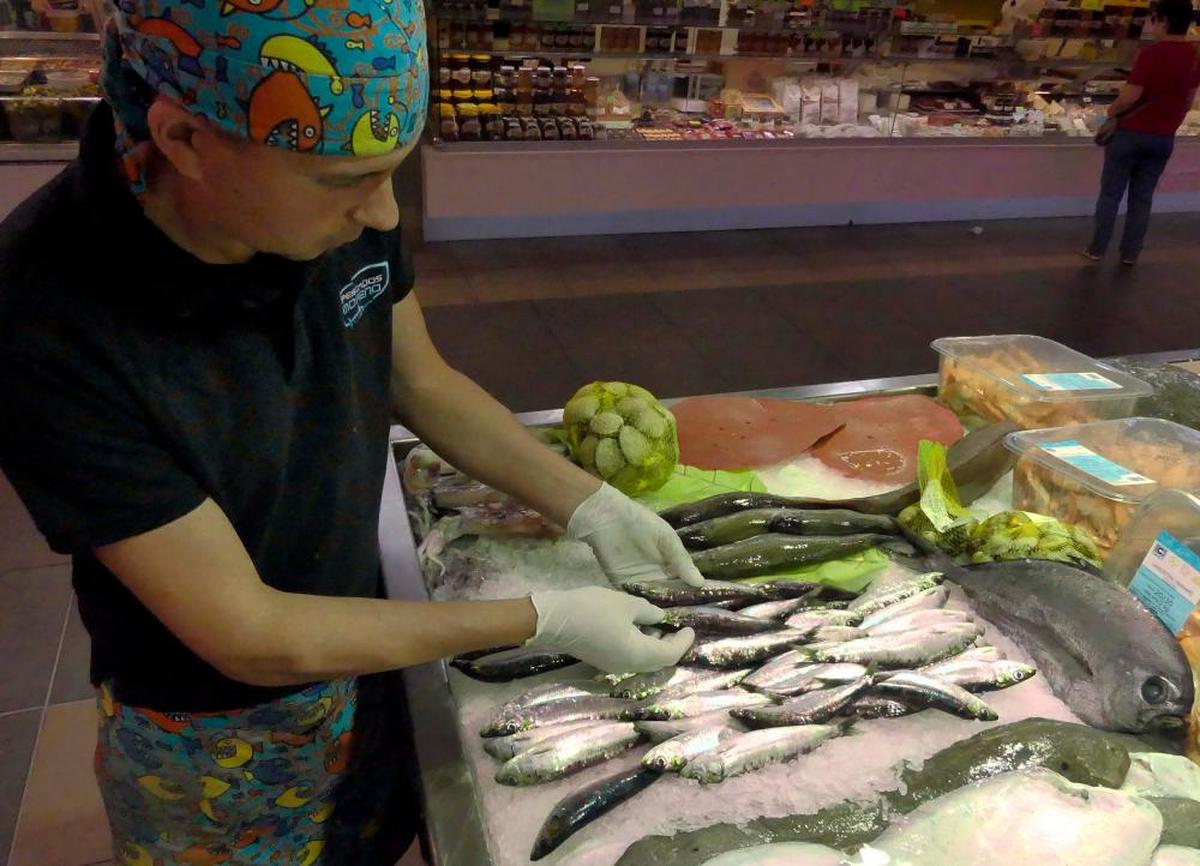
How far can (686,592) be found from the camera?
5.59 ft

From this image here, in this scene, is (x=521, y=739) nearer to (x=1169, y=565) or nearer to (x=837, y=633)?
(x=837, y=633)

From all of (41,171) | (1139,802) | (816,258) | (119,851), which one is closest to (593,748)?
(1139,802)

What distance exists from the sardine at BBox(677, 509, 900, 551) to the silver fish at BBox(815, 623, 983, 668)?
1.12 ft

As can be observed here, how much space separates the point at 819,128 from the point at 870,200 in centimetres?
71

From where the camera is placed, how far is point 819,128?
6824 mm

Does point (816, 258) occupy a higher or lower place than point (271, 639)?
lower

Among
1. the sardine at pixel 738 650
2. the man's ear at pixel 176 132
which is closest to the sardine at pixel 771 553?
the sardine at pixel 738 650

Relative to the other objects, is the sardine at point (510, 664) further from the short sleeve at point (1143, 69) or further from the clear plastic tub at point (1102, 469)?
the short sleeve at point (1143, 69)

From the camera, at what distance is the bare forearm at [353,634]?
120cm

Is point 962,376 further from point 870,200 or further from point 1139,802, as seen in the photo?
point 870,200

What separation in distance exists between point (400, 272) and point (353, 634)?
621mm

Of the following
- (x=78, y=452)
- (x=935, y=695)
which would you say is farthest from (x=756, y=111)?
Answer: (x=78, y=452)

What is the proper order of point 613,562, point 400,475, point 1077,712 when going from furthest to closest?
point 400,475 < point 613,562 < point 1077,712

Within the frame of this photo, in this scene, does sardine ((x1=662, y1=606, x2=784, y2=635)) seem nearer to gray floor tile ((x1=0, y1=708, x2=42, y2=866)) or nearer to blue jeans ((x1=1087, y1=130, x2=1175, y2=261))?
gray floor tile ((x1=0, y1=708, x2=42, y2=866))
